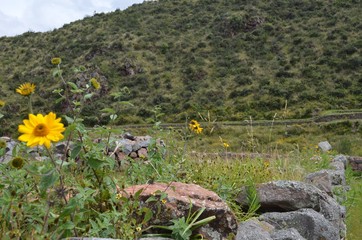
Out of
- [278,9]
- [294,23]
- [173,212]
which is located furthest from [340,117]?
[173,212]

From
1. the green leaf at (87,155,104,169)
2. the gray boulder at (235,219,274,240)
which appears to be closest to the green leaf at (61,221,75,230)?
the green leaf at (87,155,104,169)

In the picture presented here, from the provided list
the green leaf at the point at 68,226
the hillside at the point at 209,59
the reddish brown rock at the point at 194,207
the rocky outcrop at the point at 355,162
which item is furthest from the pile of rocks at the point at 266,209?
the hillside at the point at 209,59

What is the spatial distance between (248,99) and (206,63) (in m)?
6.96

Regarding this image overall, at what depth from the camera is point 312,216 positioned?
385 cm

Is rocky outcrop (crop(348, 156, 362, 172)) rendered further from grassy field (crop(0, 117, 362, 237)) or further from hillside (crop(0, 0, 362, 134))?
hillside (crop(0, 0, 362, 134))

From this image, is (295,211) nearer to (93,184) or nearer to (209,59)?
(93,184)

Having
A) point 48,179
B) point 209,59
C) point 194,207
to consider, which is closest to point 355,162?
point 194,207

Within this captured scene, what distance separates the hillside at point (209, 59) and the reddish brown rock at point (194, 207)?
21532 mm

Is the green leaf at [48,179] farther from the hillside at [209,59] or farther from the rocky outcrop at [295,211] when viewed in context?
the hillside at [209,59]

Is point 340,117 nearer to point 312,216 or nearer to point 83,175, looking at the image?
point 312,216

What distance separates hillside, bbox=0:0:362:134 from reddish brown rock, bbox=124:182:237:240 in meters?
21.5

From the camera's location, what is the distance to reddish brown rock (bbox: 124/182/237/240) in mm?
2646

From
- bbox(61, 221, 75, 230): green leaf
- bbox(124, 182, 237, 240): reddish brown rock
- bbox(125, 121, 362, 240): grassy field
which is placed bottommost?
bbox(125, 121, 362, 240): grassy field

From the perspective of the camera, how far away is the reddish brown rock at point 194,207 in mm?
2646
